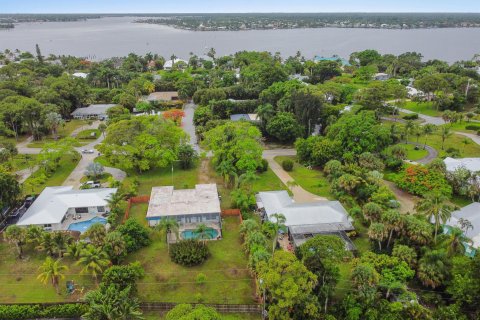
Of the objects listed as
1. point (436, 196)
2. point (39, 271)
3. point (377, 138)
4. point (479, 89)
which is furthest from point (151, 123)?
point (479, 89)

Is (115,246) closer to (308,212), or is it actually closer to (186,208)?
(186,208)

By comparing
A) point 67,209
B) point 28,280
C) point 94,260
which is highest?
point 94,260

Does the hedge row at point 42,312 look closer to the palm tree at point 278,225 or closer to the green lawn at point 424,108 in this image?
the palm tree at point 278,225

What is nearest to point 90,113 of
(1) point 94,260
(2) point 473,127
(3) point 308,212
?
(1) point 94,260

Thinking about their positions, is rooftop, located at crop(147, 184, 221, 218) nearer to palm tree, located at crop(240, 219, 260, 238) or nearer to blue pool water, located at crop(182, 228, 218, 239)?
blue pool water, located at crop(182, 228, 218, 239)

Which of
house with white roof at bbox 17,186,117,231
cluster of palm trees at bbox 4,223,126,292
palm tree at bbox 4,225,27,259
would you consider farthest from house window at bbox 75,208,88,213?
palm tree at bbox 4,225,27,259

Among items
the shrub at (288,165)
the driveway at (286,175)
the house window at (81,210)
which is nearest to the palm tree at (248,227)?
the driveway at (286,175)
